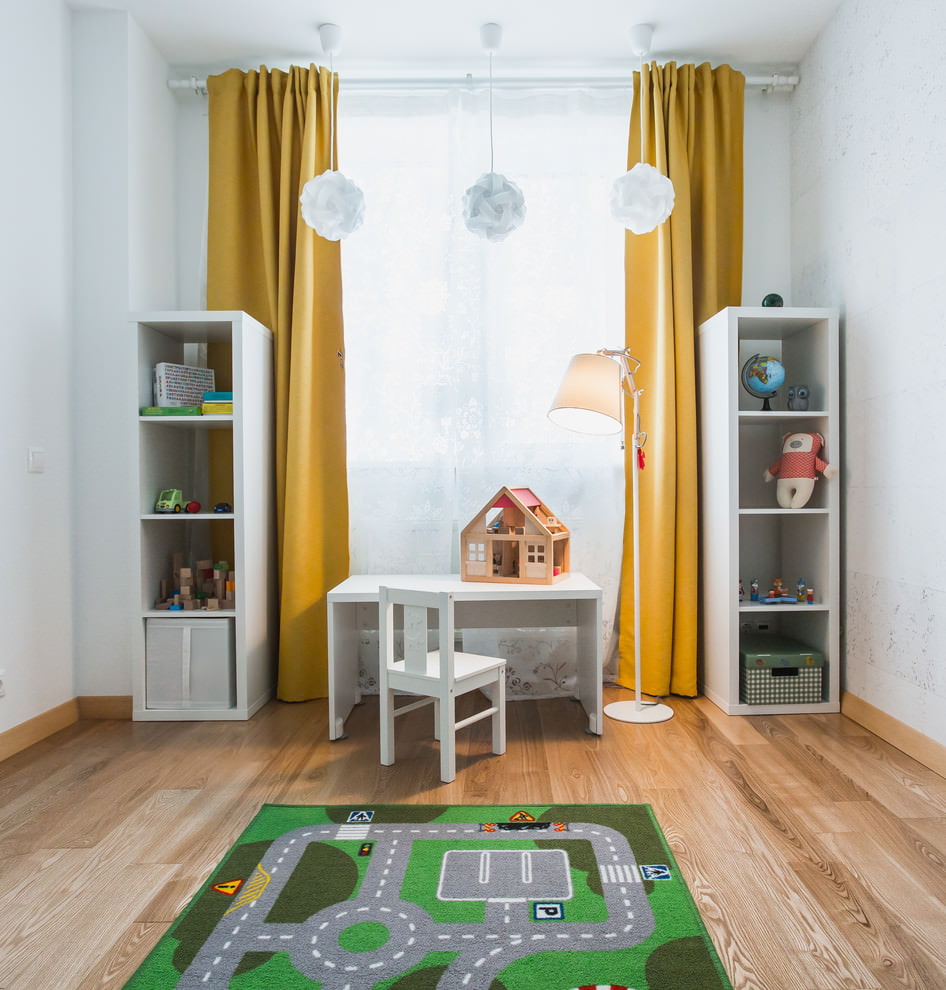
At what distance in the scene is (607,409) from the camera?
2855 millimetres

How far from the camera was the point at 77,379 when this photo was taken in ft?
10.0

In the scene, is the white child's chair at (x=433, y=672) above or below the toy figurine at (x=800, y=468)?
below

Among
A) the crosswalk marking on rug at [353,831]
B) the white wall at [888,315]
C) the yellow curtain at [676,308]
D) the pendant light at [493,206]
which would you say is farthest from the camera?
the yellow curtain at [676,308]

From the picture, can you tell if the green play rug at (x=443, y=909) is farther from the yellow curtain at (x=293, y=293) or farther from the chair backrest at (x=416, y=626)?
the yellow curtain at (x=293, y=293)

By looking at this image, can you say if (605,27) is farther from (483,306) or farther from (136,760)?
(136,760)

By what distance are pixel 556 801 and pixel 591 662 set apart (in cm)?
77

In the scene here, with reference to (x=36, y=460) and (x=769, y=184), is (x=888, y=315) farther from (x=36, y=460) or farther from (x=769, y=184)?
(x=36, y=460)

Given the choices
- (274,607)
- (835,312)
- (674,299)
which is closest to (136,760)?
(274,607)

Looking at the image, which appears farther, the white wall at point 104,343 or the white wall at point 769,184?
the white wall at point 769,184

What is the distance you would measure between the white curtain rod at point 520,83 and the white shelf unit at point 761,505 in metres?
1.14

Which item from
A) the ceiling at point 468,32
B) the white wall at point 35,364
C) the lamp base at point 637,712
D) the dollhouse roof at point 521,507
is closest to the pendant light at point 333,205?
the ceiling at point 468,32

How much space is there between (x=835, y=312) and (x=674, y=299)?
25.1 inches

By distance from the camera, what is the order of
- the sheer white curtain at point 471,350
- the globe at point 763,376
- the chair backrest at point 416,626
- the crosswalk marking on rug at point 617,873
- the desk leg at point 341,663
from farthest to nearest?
1. the sheer white curtain at point 471,350
2. the globe at point 763,376
3. the desk leg at point 341,663
4. the chair backrest at point 416,626
5. the crosswalk marking on rug at point 617,873

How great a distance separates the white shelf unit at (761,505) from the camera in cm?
298
